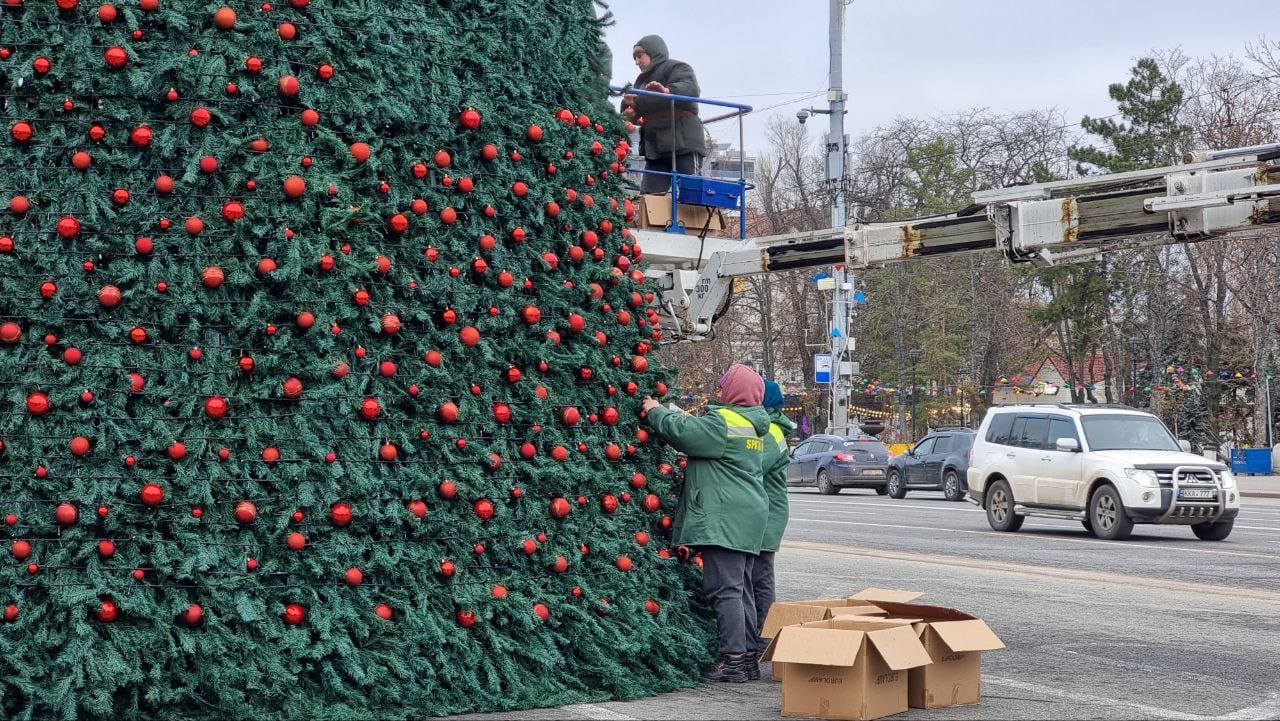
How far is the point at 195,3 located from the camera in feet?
20.0

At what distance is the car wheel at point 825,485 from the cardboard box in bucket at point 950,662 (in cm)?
2742

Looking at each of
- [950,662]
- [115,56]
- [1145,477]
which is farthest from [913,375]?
[115,56]

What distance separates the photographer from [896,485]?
32.1m

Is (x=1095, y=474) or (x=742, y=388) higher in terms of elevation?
(x=742, y=388)

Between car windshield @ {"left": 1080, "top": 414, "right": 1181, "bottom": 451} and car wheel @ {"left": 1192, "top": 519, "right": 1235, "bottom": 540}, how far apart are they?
1121 millimetres

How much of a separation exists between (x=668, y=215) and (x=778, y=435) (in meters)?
4.05

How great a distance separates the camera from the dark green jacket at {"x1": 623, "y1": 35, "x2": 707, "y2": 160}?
38.3 feet

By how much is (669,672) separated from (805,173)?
59.0 metres

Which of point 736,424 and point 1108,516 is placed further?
point 1108,516

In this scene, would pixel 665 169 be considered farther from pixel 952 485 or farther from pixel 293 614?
pixel 952 485

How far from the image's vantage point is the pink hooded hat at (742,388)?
7402 millimetres

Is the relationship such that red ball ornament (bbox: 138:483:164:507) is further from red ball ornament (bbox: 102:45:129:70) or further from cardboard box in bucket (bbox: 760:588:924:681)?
cardboard box in bucket (bbox: 760:588:924:681)

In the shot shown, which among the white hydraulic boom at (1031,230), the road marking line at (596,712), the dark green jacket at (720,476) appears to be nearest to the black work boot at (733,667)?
the dark green jacket at (720,476)

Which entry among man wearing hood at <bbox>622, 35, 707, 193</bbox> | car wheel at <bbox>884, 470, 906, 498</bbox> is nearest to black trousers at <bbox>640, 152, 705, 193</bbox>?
man wearing hood at <bbox>622, 35, 707, 193</bbox>
